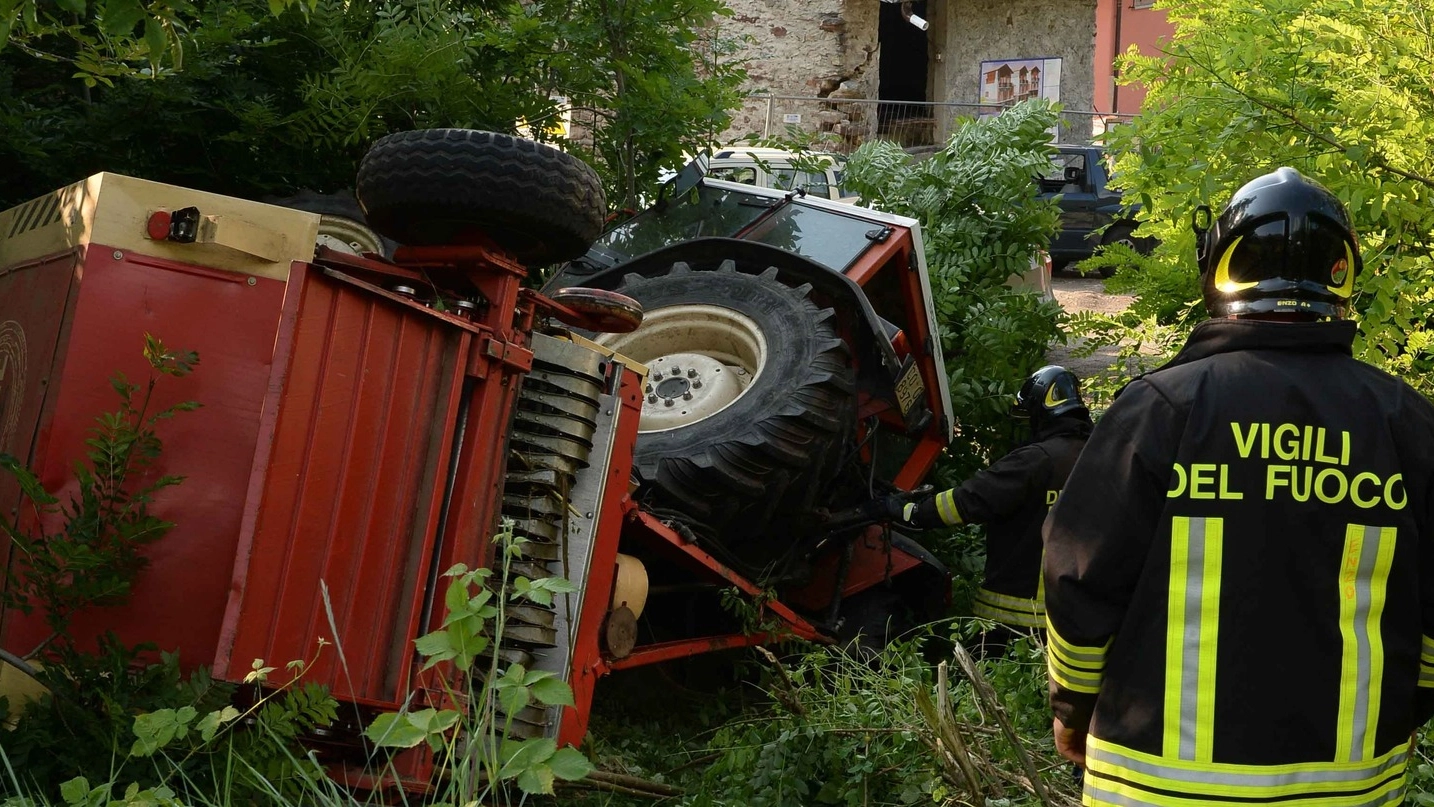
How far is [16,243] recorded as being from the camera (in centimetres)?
324

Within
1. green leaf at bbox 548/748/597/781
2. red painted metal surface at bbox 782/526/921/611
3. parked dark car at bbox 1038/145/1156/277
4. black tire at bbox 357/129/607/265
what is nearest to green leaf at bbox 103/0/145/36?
black tire at bbox 357/129/607/265

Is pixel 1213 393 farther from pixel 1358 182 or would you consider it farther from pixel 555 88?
pixel 555 88

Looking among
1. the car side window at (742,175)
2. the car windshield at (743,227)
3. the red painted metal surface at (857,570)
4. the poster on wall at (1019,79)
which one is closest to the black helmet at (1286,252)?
the red painted metal surface at (857,570)

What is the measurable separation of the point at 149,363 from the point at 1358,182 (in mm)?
3246

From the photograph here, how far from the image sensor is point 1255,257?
2.29 meters

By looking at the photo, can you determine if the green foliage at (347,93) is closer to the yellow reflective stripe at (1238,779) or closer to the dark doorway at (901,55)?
the yellow reflective stripe at (1238,779)

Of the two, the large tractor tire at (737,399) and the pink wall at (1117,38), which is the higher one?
the pink wall at (1117,38)

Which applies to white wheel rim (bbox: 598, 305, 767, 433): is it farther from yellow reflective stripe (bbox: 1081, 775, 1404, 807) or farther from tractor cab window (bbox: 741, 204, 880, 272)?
yellow reflective stripe (bbox: 1081, 775, 1404, 807)

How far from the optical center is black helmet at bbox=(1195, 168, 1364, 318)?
2.26 m

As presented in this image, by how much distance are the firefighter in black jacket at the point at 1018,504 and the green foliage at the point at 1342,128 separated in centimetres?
103

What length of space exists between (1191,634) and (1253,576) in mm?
130

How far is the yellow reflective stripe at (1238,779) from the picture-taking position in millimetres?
2068

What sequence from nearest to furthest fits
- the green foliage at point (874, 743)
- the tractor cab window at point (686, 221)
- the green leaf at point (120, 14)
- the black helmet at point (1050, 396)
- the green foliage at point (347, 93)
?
the green leaf at point (120, 14) < the green foliage at point (874, 743) < the black helmet at point (1050, 396) < the green foliage at point (347, 93) < the tractor cab window at point (686, 221)

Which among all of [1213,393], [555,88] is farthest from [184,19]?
[1213,393]
